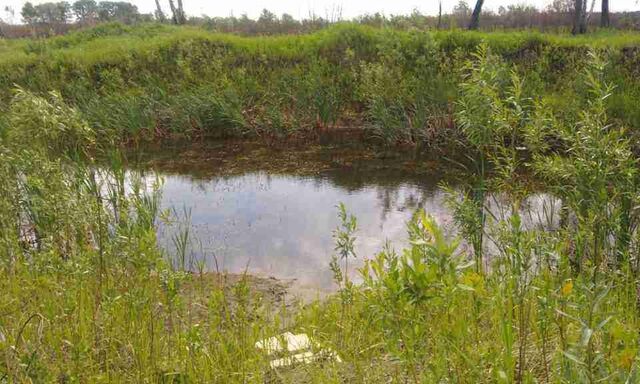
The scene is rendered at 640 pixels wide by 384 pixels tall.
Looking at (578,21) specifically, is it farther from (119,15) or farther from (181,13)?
(119,15)

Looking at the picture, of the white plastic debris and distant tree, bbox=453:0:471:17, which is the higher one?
distant tree, bbox=453:0:471:17

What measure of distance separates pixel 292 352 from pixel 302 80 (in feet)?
29.2

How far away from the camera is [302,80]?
11406 mm

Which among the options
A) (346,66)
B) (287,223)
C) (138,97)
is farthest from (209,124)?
(287,223)

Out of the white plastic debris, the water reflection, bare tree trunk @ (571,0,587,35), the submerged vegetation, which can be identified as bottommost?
the water reflection

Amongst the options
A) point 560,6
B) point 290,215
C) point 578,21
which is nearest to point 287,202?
point 290,215

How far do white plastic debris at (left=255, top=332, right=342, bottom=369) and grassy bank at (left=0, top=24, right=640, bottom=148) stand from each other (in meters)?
6.14

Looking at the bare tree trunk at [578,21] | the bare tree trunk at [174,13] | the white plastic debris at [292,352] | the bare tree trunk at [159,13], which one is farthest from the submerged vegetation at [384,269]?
the bare tree trunk at [159,13]

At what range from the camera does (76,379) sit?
8.22 ft

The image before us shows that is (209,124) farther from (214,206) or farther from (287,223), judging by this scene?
(287,223)

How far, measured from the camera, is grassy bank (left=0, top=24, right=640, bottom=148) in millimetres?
9789

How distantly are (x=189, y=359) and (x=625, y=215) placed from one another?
3.02m

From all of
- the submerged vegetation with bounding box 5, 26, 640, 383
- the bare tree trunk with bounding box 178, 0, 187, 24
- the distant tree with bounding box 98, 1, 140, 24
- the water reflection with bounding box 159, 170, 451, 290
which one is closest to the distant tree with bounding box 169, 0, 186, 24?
the bare tree trunk with bounding box 178, 0, 187, 24

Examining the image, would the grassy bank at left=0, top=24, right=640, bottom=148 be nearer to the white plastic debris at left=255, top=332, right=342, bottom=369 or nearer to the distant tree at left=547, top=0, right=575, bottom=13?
the white plastic debris at left=255, top=332, right=342, bottom=369
